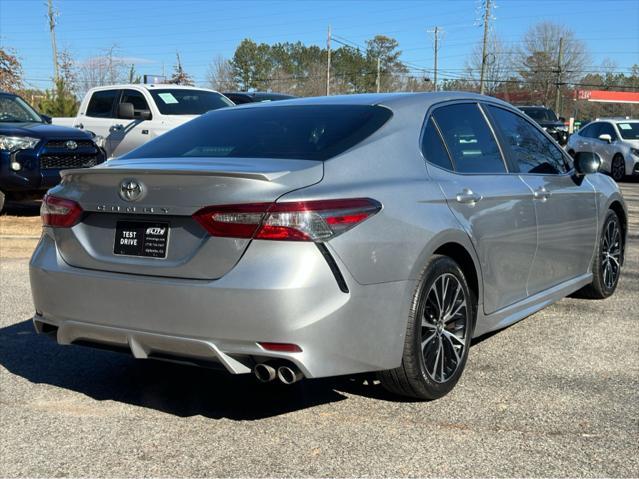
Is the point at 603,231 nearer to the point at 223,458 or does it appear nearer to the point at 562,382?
the point at 562,382

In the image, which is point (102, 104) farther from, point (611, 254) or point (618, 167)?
point (618, 167)

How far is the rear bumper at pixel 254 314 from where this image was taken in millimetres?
3289

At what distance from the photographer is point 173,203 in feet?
11.4

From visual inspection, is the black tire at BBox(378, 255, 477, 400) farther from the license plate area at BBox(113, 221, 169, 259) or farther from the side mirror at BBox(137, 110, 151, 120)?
the side mirror at BBox(137, 110, 151, 120)

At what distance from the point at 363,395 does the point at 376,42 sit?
92478mm

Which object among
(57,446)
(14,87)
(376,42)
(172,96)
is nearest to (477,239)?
(57,446)

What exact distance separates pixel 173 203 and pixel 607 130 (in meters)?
19.5

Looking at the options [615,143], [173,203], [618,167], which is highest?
[173,203]

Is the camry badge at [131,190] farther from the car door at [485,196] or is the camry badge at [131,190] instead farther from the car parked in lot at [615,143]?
the car parked in lot at [615,143]

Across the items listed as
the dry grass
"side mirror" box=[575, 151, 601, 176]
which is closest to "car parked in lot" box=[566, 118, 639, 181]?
the dry grass

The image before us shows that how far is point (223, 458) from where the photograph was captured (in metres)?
3.36

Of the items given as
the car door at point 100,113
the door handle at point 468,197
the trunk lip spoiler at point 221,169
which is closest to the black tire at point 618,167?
the car door at point 100,113

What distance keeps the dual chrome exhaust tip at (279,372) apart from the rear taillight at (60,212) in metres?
1.22

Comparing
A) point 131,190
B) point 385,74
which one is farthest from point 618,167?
point 385,74
